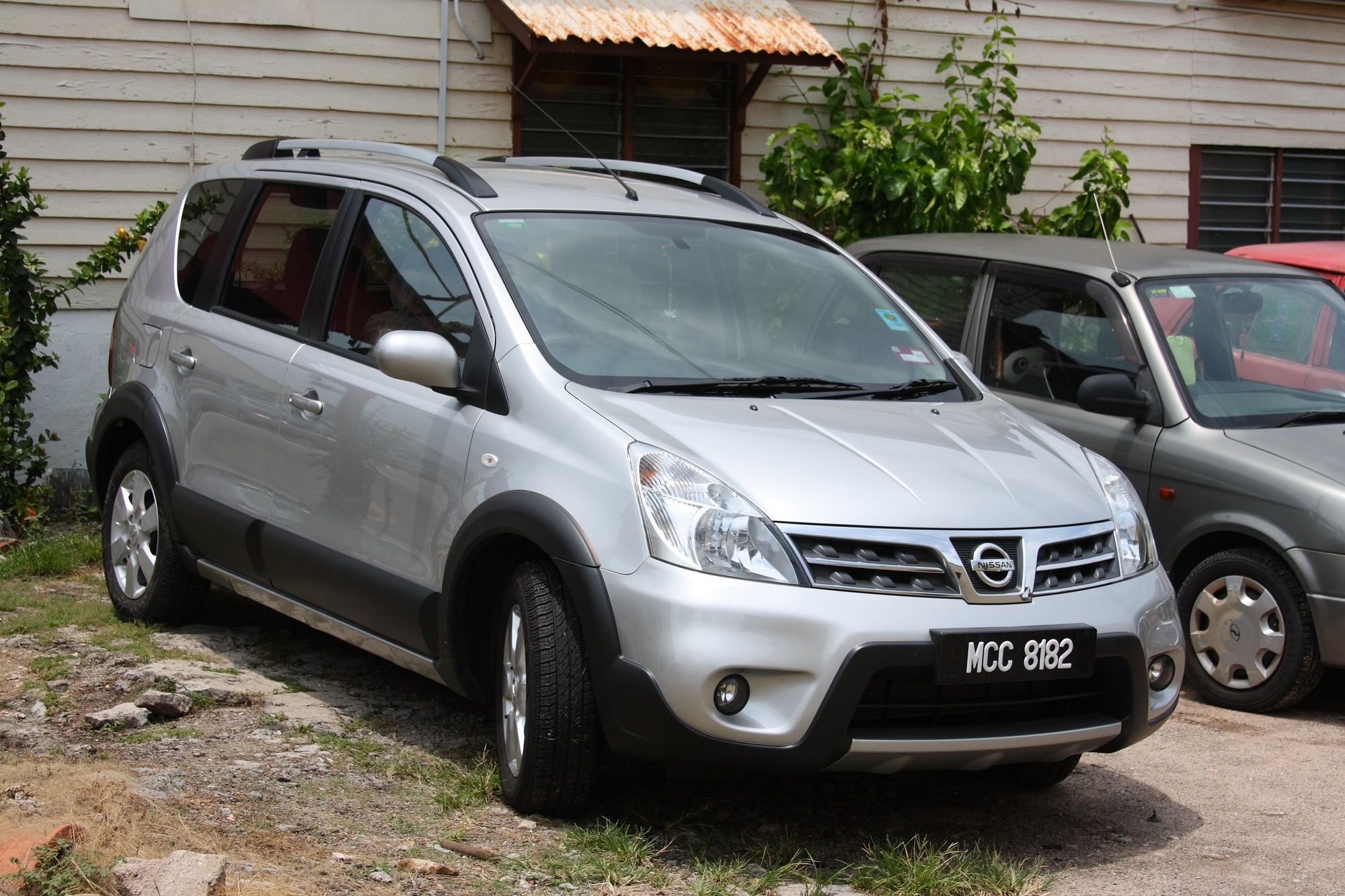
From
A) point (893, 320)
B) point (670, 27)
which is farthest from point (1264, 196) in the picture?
point (893, 320)

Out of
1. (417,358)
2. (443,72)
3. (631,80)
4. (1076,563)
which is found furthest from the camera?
(631,80)

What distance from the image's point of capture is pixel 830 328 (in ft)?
16.1

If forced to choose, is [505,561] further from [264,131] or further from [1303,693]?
[264,131]

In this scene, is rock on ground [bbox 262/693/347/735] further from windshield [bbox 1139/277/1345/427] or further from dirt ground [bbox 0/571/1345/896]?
windshield [bbox 1139/277/1345/427]

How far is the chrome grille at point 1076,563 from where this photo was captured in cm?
391

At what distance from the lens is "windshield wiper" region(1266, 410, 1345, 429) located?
602 centimetres

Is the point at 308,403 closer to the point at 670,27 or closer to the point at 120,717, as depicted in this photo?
the point at 120,717

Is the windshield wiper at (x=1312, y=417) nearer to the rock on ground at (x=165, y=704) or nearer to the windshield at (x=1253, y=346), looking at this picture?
the windshield at (x=1253, y=346)

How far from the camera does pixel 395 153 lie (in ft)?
17.8

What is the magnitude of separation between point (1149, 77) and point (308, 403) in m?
9.38

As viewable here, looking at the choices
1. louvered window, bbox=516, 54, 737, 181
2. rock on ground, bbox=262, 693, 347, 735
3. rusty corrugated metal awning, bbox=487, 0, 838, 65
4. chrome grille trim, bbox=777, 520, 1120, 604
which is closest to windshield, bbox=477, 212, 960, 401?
chrome grille trim, bbox=777, 520, 1120, 604

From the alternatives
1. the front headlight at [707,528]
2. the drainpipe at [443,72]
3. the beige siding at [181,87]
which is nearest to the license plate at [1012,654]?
the front headlight at [707,528]

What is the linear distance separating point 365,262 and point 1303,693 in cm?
379

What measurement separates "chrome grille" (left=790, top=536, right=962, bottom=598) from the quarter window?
9.26 feet
